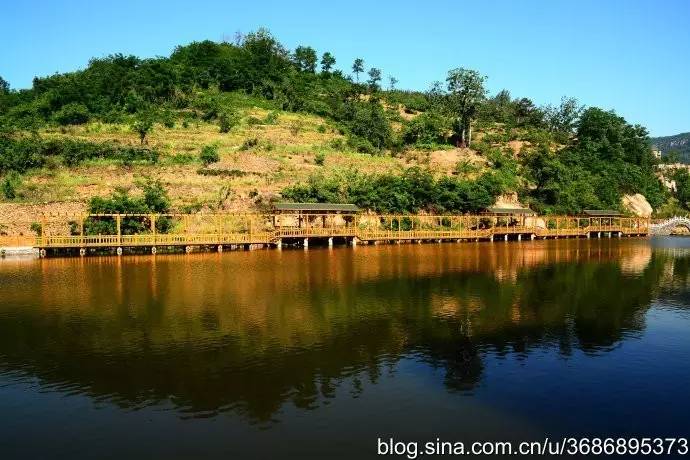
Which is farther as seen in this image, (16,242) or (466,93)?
(466,93)

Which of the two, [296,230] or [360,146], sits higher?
[360,146]

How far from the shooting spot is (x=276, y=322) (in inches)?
942

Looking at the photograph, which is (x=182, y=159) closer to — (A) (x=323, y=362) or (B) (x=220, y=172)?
(B) (x=220, y=172)

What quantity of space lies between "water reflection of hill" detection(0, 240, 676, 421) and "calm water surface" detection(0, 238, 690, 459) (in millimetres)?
109

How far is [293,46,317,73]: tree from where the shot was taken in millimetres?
127562

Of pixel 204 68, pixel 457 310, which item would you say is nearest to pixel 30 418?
pixel 457 310

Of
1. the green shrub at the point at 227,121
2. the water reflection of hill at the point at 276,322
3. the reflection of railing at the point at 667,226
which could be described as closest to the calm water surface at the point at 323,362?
the water reflection of hill at the point at 276,322

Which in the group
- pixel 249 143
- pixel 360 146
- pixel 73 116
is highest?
pixel 73 116

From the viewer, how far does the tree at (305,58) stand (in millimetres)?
127562

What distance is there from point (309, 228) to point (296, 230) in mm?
1799

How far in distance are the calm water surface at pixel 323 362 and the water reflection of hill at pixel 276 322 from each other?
11 cm

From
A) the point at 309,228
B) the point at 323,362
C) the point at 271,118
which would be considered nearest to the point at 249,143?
the point at 271,118

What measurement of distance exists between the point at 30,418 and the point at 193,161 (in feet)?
201

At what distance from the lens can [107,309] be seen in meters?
26.2
